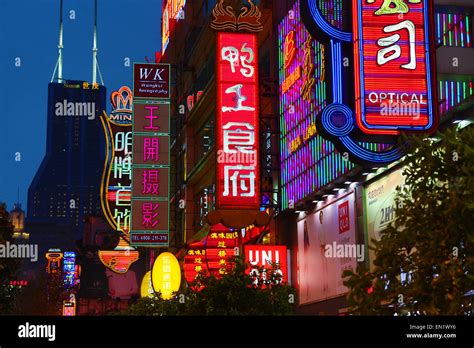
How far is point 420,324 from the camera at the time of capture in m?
8.45

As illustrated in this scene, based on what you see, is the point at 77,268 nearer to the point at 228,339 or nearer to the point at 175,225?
the point at 175,225

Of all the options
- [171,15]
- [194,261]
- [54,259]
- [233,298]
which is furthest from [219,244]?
[54,259]

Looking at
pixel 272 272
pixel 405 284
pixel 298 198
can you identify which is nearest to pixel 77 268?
pixel 298 198

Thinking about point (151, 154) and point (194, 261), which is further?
point (194, 261)

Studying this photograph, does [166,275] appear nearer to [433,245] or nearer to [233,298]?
[233,298]

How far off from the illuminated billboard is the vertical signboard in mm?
21409

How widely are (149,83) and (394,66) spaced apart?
22.8 metres

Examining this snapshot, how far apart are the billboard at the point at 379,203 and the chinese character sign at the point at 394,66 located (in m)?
2.43

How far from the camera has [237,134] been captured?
32125mm

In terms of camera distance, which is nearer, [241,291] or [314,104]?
[241,291]

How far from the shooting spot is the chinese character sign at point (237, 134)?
31969 millimetres

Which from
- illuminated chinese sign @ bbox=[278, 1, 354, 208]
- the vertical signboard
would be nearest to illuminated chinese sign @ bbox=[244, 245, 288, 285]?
illuminated chinese sign @ bbox=[278, 1, 354, 208]

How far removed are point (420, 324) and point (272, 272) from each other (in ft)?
50.8

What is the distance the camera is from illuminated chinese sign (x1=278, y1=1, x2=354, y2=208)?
1181 inches
